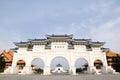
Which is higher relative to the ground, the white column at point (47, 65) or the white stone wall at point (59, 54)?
the white stone wall at point (59, 54)

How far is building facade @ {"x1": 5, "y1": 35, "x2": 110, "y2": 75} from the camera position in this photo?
2938cm

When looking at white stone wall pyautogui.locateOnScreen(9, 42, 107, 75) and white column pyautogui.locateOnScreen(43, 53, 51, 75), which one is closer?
white column pyautogui.locateOnScreen(43, 53, 51, 75)

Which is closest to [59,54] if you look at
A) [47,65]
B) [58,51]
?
[58,51]

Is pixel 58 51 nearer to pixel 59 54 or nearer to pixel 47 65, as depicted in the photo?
pixel 59 54

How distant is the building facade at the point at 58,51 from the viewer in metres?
29.4

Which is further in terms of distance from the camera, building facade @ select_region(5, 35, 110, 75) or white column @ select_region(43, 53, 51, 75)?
building facade @ select_region(5, 35, 110, 75)

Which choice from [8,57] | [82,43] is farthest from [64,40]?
[8,57]

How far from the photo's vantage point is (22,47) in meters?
31.6

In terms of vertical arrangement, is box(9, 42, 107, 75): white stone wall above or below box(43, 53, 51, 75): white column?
above

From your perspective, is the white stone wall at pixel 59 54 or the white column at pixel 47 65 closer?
the white column at pixel 47 65

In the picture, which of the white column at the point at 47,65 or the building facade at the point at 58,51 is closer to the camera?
the white column at the point at 47,65

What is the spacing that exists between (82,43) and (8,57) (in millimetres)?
21990

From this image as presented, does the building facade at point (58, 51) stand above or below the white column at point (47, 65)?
above

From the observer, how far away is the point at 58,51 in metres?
29.5
